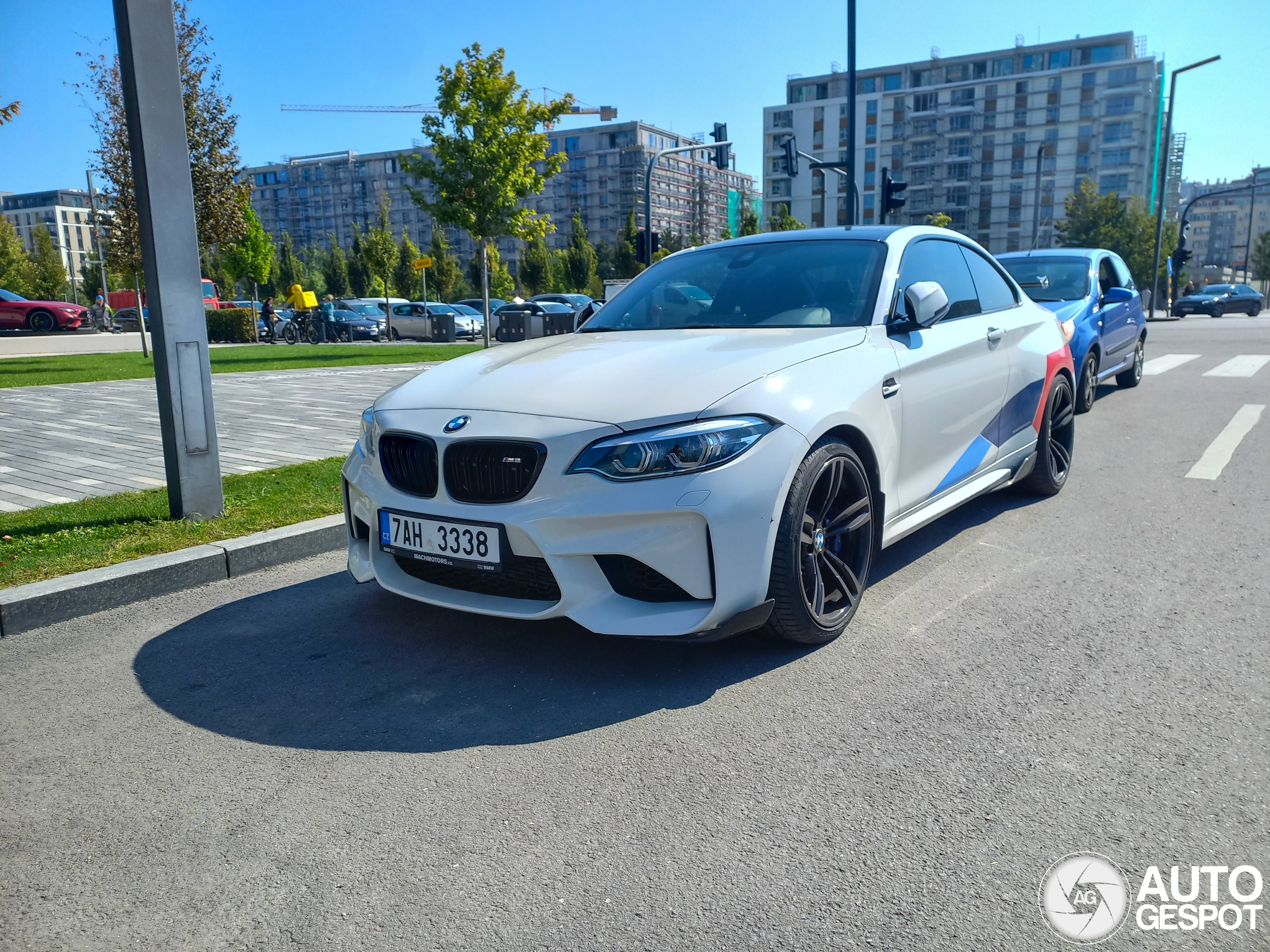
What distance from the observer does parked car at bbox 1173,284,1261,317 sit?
153 ft

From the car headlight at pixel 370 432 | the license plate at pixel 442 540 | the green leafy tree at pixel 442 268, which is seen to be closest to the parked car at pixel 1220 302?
the green leafy tree at pixel 442 268

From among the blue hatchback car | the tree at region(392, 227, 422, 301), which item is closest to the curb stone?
the blue hatchback car

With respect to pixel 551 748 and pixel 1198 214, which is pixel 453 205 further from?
A: pixel 1198 214

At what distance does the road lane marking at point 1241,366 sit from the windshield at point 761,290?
11184 mm

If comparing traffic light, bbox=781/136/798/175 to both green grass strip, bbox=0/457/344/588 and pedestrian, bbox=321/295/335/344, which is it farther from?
green grass strip, bbox=0/457/344/588

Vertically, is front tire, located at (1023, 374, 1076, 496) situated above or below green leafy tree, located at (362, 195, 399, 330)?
below

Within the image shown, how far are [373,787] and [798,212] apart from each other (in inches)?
4521

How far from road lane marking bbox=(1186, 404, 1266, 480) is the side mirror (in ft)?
11.2

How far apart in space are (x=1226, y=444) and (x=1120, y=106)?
108 metres

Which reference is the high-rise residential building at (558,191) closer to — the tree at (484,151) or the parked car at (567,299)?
the parked car at (567,299)

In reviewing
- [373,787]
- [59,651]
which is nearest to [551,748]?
[373,787]

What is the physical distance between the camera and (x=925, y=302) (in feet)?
13.4

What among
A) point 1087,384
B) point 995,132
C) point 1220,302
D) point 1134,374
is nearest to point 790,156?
point 1134,374

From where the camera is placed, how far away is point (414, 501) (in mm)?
3373
